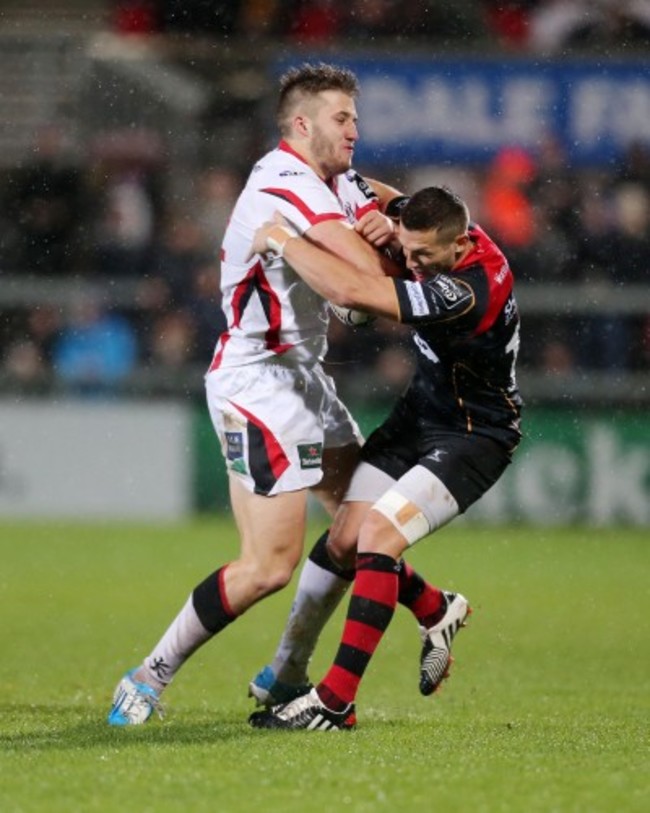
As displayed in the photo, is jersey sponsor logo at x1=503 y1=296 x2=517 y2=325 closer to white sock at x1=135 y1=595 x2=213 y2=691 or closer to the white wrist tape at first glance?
the white wrist tape

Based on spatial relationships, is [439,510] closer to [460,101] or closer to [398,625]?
[398,625]

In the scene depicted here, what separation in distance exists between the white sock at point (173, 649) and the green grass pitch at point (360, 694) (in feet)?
0.56

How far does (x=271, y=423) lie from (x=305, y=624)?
0.87 meters

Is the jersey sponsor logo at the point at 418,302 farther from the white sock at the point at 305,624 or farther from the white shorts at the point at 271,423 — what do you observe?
the white sock at the point at 305,624

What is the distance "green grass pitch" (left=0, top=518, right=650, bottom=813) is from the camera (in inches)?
211

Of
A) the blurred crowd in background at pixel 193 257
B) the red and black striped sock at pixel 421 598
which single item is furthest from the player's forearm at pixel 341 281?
the blurred crowd in background at pixel 193 257

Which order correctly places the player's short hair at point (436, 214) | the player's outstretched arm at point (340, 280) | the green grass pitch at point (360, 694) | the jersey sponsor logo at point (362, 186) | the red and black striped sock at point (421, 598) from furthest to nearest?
1. the jersey sponsor logo at point (362, 186)
2. the red and black striped sock at point (421, 598)
3. the player's short hair at point (436, 214)
4. the player's outstretched arm at point (340, 280)
5. the green grass pitch at point (360, 694)

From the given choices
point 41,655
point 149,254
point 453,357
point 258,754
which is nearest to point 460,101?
point 149,254

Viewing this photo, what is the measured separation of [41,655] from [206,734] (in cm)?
289

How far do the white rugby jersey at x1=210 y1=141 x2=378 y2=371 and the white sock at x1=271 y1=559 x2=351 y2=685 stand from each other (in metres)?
0.90

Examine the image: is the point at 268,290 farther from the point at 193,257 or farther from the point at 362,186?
the point at 193,257

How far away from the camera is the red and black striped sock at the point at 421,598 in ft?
23.9

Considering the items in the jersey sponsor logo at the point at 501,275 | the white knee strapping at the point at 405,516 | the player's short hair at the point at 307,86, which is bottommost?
the white knee strapping at the point at 405,516

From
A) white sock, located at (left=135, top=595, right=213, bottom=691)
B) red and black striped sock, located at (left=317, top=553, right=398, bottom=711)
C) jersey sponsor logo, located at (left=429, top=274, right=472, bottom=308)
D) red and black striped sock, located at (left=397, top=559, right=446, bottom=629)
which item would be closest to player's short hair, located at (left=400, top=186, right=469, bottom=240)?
jersey sponsor logo, located at (left=429, top=274, right=472, bottom=308)
